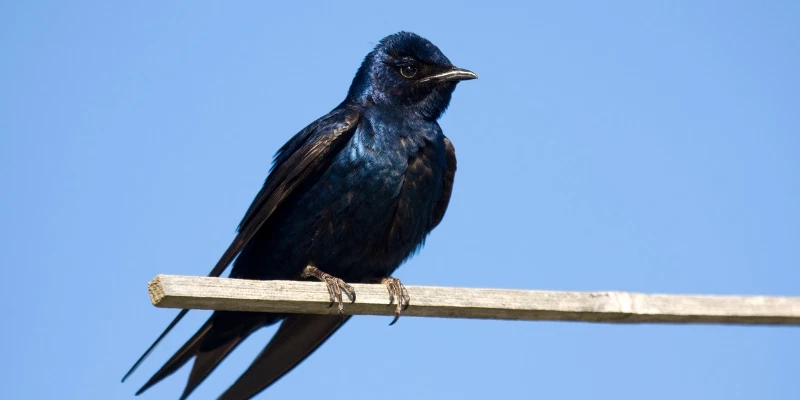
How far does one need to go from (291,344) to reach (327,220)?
77cm

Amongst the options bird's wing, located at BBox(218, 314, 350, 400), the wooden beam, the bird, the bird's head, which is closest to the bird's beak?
the bird's head

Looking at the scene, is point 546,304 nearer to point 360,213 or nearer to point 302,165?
point 360,213

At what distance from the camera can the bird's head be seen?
7547 mm

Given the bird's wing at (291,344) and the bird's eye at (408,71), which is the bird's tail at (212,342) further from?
the bird's eye at (408,71)

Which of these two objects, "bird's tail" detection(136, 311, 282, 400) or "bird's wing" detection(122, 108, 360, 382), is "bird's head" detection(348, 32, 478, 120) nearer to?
"bird's wing" detection(122, 108, 360, 382)

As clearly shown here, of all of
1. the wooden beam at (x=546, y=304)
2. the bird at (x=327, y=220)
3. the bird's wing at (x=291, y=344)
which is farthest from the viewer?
the bird at (x=327, y=220)

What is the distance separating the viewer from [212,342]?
21.6 ft

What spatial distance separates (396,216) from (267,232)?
2.74 ft

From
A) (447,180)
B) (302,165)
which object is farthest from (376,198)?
(447,180)

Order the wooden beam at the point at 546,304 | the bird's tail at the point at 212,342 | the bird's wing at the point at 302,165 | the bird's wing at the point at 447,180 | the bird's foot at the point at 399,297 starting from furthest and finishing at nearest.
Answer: the bird's wing at the point at 447,180, the bird's wing at the point at 302,165, the bird's tail at the point at 212,342, the bird's foot at the point at 399,297, the wooden beam at the point at 546,304

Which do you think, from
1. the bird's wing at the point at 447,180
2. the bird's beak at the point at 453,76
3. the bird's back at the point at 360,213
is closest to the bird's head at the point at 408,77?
the bird's beak at the point at 453,76

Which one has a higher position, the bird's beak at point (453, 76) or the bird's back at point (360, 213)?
the bird's beak at point (453, 76)

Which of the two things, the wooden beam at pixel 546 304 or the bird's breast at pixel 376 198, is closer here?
the wooden beam at pixel 546 304

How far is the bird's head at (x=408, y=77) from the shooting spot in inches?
297
